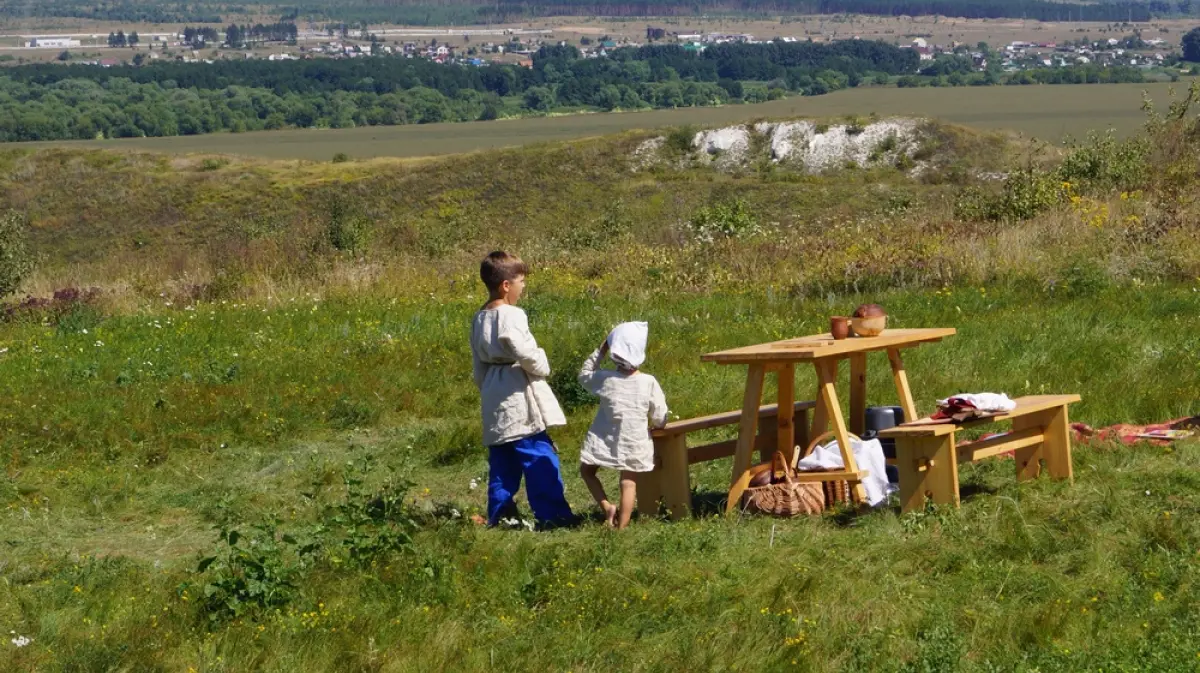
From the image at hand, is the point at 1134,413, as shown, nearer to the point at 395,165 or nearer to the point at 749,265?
the point at 749,265

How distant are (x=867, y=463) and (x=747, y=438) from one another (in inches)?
26.3

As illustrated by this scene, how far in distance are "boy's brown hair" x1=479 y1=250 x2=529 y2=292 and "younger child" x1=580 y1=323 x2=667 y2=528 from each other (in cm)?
61

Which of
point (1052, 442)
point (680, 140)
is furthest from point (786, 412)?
point (680, 140)

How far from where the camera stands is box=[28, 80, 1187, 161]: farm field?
109438 mm

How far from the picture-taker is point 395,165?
93250 millimetres

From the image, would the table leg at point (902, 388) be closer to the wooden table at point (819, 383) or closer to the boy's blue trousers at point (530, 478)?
the wooden table at point (819, 383)

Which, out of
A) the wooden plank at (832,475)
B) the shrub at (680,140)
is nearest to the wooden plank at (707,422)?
the wooden plank at (832,475)

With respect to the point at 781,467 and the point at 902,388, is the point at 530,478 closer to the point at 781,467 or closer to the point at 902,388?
the point at 781,467

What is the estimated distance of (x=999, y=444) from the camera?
25.5 feet

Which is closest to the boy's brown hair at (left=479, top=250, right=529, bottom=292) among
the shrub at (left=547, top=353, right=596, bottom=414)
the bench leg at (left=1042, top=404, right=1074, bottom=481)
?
the bench leg at (left=1042, top=404, right=1074, bottom=481)

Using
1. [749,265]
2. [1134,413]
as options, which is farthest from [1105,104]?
[1134,413]

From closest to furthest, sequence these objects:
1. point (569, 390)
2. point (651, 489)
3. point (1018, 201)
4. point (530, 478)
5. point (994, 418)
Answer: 1. point (994, 418)
2. point (530, 478)
3. point (651, 489)
4. point (569, 390)
5. point (1018, 201)

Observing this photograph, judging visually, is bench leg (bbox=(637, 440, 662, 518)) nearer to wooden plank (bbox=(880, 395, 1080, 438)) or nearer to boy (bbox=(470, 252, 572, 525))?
boy (bbox=(470, 252, 572, 525))

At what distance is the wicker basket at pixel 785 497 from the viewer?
25.0 feet
